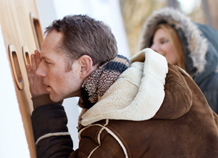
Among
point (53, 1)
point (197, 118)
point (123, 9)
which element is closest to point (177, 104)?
point (197, 118)

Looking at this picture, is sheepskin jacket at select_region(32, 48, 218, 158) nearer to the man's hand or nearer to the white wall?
the man's hand

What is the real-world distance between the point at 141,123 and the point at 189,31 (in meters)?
1.75

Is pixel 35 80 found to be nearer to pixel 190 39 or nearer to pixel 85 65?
pixel 85 65

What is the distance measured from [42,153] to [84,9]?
2143 mm

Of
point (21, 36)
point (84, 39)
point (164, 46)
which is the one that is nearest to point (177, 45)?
point (164, 46)

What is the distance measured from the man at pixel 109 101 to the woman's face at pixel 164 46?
52.1 inches

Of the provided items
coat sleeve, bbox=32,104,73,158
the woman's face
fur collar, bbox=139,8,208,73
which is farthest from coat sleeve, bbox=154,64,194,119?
the woman's face

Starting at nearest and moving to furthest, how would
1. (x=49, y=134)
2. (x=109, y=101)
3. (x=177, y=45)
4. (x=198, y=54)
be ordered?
(x=109, y=101)
(x=49, y=134)
(x=198, y=54)
(x=177, y=45)

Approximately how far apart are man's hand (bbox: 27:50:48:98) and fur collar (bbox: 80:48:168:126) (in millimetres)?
335

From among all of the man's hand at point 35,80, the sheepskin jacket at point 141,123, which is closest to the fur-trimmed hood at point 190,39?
the sheepskin jacket at point 141,123

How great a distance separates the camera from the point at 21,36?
1.28 meters

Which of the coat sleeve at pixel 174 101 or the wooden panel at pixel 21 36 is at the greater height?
the wooden panel at pixel 21 36

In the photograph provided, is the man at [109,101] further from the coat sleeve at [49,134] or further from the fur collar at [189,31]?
the fur collar at [189,31]

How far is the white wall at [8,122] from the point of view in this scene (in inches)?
27.8
